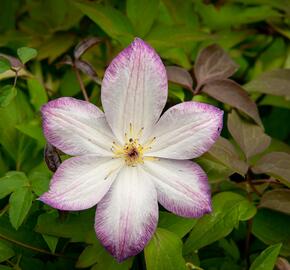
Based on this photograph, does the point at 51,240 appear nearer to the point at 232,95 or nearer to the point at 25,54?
the point at 25,54

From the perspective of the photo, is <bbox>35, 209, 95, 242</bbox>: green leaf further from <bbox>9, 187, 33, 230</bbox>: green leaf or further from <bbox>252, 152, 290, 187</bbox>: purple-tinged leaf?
<bbox>252, 152, 290, 187</bbox>: purple-tinged leaf

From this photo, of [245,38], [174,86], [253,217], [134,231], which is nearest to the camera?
[134,231]

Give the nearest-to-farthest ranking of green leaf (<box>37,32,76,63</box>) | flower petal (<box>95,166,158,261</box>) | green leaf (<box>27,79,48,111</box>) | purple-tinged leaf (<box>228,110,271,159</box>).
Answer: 1. flower petal (<box>95,166,158,261</box>)
2. purple-tinged leaf (<box>228,110,271,159</box>)
3. green leaf (<box>27,79,48,111</box>)
4. green leaf (<box>37,32,76,63</box>)

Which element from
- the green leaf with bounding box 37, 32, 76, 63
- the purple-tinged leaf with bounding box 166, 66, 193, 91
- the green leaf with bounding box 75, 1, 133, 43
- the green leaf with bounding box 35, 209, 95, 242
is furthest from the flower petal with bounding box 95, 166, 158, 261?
the green leaf with bounding box 37, 32, 76, 63

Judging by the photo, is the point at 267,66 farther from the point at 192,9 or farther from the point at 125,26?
the point at 125,26

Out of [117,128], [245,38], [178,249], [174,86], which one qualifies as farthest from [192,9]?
[178,249]

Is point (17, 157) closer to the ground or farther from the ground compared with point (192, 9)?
closer to the ground

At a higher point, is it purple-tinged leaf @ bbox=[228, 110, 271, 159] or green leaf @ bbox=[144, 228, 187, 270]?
purple-tinged leaf @ bbox=[228, 110, 271, 159]
